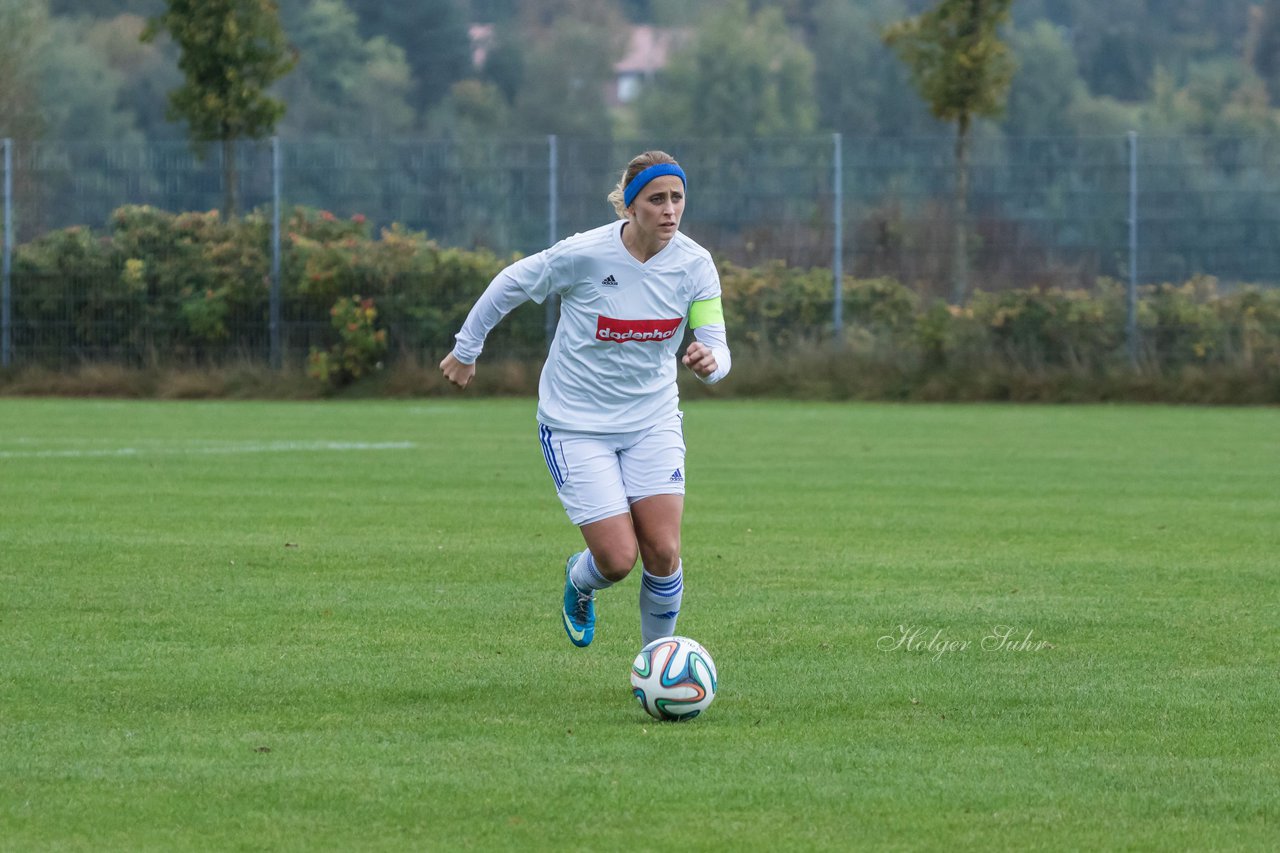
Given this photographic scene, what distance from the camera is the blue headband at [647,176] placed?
7066 millimetres

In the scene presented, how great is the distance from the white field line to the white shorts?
32.9 feet

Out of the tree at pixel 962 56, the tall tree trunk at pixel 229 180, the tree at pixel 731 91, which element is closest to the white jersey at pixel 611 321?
the tree at pixel 962 56

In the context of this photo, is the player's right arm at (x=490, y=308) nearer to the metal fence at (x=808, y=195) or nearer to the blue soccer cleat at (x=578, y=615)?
the blue soccer cleat at (x=578, y=615)

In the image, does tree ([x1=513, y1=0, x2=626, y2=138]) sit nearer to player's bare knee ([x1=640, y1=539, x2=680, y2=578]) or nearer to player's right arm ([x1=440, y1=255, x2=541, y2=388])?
player's right arm ([x1=440, y1=255, x2=541, y2=388])

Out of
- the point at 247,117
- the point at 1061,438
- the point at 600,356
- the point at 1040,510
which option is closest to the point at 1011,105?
the point at 247,117

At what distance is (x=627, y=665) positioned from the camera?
7.58 m

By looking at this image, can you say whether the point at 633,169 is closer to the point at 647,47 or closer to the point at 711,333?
the point at 711,333

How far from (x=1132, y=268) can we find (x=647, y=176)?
785 inches

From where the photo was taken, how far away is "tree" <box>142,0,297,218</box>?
29562 mm

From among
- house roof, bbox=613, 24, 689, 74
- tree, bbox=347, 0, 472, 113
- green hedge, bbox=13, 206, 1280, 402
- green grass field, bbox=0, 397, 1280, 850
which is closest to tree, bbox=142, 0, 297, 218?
green hedge, bbox=13, 206, 1280, 402

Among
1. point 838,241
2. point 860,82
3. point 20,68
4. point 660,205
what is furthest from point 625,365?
point 860,82

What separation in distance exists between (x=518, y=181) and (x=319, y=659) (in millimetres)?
21100

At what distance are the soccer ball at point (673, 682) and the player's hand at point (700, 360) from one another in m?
0.98

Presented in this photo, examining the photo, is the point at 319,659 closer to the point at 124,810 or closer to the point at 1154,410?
the point at 124,810
